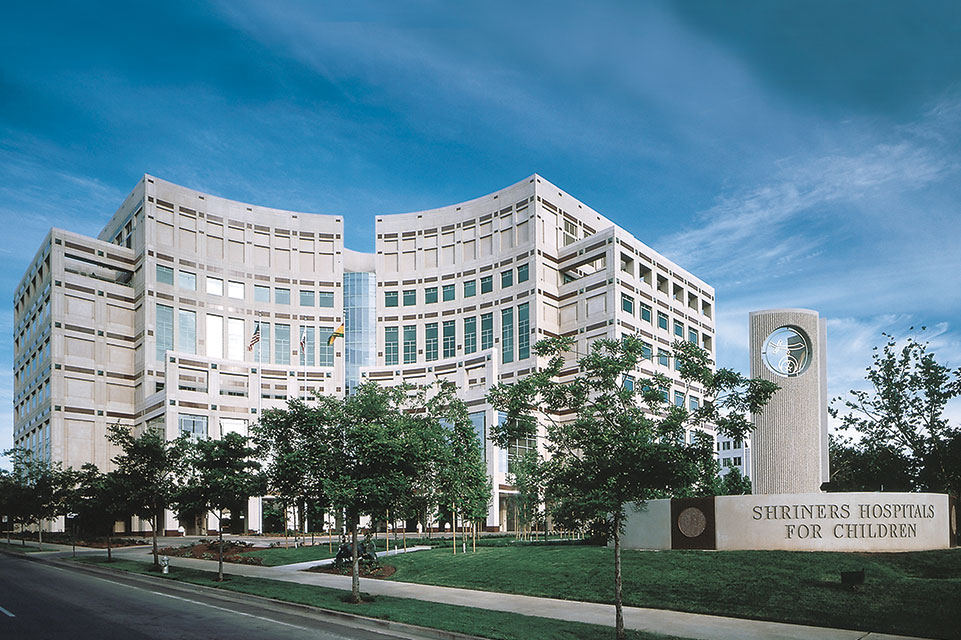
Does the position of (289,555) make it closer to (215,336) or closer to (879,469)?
(879,469)

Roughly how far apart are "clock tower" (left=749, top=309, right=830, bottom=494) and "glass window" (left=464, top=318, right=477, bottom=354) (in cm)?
5726

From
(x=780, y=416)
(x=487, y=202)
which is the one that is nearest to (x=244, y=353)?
(x=487, y=202)

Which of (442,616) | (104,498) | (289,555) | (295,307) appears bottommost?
(289,555)

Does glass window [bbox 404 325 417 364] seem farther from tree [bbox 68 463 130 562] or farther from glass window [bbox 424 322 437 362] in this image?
tree [bbox 68 463 130 562]

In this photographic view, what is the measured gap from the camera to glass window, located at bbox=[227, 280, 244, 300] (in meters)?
94.6

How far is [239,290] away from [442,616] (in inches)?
3255

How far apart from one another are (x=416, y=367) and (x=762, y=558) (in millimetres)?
72283

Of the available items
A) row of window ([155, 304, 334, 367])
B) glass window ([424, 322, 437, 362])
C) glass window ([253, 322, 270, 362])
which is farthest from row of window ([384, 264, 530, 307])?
glass window ([253, 322, 270, 362])

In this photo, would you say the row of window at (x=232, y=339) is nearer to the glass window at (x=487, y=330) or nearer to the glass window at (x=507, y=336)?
the glass window at (x=487, y=330)

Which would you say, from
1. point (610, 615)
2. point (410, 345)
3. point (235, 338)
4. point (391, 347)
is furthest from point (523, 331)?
point (610, 615)

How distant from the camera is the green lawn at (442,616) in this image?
1656 cm

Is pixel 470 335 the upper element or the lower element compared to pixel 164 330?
lower

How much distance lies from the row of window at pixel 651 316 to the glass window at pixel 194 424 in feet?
157

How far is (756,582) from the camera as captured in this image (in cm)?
2183
